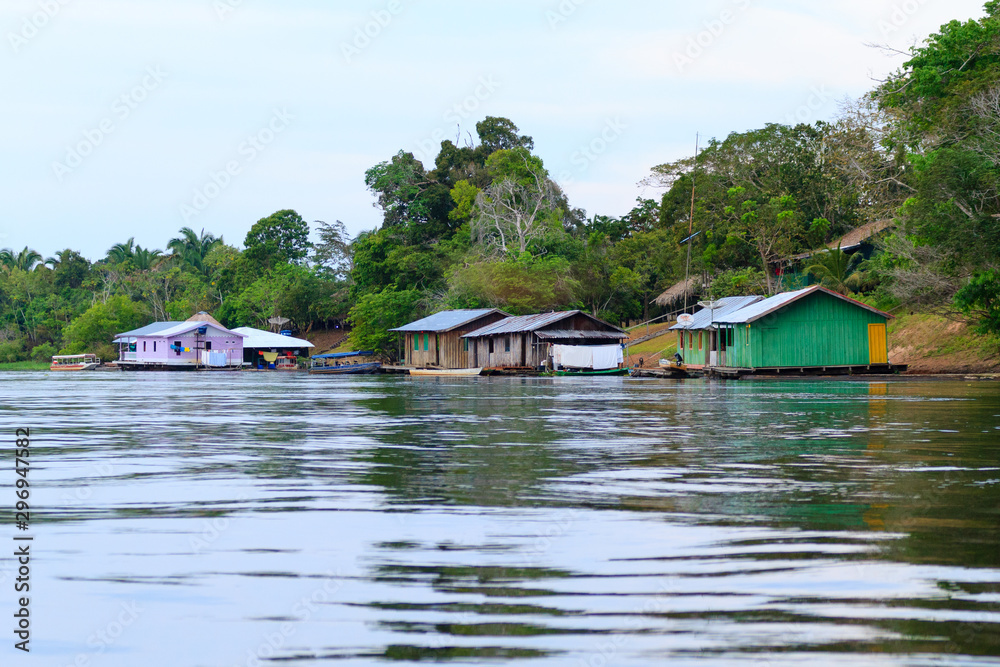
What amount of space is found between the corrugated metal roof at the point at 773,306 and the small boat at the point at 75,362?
55.0m

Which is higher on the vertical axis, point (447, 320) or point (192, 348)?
point (447, 320)

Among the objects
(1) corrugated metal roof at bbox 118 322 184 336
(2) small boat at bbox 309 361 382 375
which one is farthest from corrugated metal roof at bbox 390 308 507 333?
(1) corrugated metal roof at bbox 118 322 184 336

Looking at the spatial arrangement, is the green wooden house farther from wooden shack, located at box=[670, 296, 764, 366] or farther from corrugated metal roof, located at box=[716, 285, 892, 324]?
wooden shack, located at box=[670, 296, 764, 366]

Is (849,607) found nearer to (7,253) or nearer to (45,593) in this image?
(45,593)

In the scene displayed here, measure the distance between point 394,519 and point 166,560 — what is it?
6.24ft

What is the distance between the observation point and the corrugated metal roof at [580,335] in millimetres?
50156

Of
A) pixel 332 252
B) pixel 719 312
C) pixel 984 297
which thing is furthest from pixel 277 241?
pixel 984 297

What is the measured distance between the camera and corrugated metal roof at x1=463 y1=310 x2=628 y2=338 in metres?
51.0

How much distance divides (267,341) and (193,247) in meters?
35.8

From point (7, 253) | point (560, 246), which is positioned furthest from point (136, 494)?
point (7, 253)

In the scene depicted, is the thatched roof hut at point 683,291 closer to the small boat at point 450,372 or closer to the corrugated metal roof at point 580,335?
the corrugated metal roof at point 580,335

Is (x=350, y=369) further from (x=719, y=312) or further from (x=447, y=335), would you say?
(x=719, y=312)

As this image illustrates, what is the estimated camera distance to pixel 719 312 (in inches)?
1848

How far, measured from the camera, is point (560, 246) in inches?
2530
